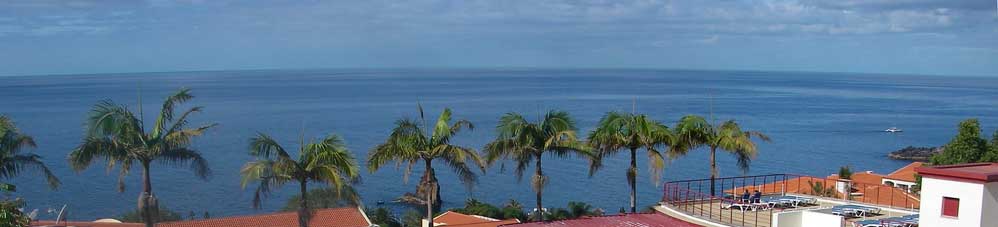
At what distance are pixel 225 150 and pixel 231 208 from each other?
27.7 metres

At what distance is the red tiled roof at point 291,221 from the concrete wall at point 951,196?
2886cm

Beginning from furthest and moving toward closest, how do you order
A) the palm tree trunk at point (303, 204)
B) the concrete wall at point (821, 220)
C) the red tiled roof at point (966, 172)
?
the concrete wall at point (821, 220) → the palm tree trunk at point (303, 204) → the red tiled roof at point (966, 172)

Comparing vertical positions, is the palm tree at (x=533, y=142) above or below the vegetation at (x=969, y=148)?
above

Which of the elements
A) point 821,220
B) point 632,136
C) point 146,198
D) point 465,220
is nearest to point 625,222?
point 821,220

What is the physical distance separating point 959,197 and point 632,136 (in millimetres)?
8910

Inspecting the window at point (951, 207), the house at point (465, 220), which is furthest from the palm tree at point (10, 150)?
the house at point (465, 220)

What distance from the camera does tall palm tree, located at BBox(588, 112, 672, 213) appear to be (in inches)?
906

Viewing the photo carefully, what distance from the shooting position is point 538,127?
2166 centimetres

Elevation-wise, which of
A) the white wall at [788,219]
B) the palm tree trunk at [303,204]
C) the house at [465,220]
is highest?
the palm tree trunk at [303,204]

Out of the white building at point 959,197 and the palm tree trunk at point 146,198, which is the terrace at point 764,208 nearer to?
the white building at point 959,197

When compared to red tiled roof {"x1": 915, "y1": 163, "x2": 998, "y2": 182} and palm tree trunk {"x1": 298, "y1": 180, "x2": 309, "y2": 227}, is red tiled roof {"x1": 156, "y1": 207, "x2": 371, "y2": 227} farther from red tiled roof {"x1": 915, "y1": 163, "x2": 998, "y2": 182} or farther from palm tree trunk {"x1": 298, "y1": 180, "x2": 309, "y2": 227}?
red tiled roof {"x1": 915, "y1": 163, "x2": 998, "y2": 182}

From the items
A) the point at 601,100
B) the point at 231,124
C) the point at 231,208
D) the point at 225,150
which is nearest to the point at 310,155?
the point at 231,208

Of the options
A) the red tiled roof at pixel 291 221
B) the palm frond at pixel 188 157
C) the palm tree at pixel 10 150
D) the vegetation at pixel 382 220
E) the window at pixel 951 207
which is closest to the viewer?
the window at pixel 951 207

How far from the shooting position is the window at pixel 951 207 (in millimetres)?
15570
